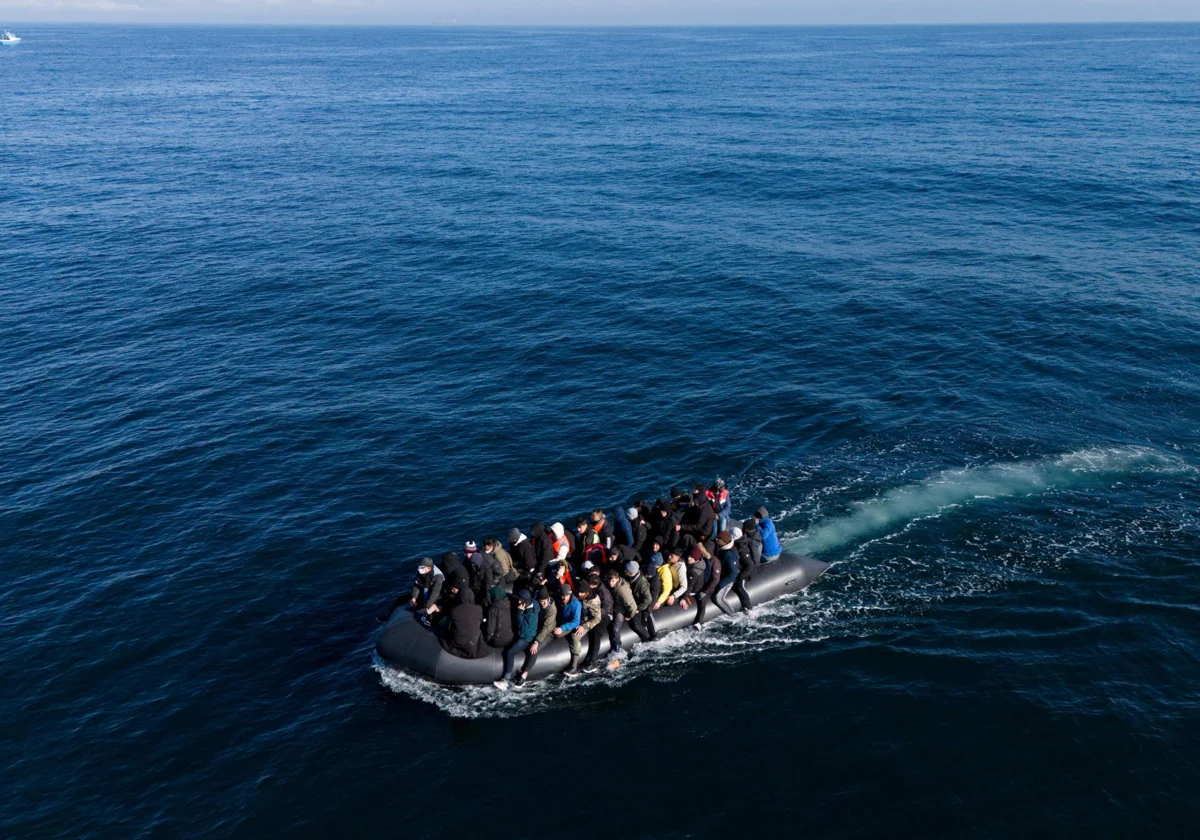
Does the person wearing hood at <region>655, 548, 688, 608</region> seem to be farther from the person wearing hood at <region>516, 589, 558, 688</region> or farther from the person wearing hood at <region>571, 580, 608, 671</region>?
the person wearing hood at <region>516, 589, 558, 688</region>

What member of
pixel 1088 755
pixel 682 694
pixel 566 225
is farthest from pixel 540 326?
pixel 1088 755

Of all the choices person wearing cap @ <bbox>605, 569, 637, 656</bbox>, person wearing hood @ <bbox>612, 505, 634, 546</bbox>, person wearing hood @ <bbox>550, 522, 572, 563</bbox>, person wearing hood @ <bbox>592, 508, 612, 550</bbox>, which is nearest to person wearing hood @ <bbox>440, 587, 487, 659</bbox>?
person wearing hood @ <bbox>550, 522, 572, 563</bbox>

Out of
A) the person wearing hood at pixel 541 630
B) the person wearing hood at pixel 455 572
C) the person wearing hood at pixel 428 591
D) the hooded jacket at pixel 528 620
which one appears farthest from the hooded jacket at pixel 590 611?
the person wearing hood at pixel 428 591

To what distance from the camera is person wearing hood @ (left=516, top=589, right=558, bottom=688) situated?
23328 millimetres

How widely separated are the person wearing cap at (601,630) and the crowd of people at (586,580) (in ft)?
0.11

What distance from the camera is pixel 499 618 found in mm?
23031

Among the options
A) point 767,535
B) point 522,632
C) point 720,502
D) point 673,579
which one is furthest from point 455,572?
point 767,535

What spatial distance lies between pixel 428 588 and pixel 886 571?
49.3 ft

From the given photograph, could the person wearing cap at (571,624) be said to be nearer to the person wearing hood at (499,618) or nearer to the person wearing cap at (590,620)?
the person wearing cap at (590,620)

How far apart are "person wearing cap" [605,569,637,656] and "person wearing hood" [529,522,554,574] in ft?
5.86

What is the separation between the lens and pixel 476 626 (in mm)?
23078

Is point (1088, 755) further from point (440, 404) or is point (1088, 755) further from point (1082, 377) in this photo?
point (440, 404)

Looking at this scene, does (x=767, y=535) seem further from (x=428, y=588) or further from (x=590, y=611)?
(x=428, y=588)

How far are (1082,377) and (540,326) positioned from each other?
2790cm
